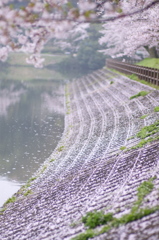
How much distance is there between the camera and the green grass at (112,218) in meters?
6.88

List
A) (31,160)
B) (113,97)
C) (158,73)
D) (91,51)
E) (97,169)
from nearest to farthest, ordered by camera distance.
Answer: (97,169) < (31,160) < (158,73) < (113,97) < (91,51)

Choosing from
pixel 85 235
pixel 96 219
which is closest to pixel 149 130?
pixel 96 219

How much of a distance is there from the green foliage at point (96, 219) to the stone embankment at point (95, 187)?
0.43ft

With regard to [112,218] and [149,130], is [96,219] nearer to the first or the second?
[112,218]

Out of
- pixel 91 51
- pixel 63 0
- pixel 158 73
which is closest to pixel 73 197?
pixel 63 0

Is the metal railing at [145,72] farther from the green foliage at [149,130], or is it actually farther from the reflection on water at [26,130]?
the green foliage at [149,130]

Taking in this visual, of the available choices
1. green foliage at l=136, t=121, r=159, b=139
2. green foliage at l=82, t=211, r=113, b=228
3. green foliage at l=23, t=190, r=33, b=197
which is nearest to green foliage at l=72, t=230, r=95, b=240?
green foliage at l=82, t=211, r=113, b=228

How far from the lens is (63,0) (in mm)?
10133

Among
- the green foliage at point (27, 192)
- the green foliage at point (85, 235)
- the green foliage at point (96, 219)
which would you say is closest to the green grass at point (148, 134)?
the green foliage at point (27, 192)

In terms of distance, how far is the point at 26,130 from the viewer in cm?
2317

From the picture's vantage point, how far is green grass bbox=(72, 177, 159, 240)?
6.88 m

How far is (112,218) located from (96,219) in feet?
1.19

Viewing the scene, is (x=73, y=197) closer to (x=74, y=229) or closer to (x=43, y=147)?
(x=74, y=229)

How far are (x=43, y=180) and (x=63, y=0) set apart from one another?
20.6 feet
